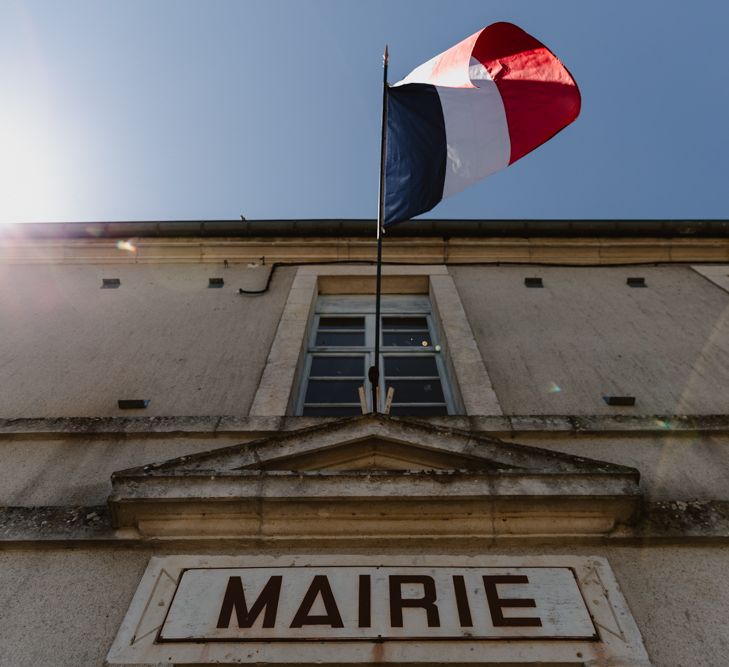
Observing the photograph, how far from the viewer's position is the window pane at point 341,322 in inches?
270

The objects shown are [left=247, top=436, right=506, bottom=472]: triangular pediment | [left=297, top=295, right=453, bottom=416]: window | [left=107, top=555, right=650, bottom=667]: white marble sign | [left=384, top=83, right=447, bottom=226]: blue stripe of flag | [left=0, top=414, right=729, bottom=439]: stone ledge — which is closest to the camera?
[left=107, top=555, right=650, bottom=667]: white marble sign

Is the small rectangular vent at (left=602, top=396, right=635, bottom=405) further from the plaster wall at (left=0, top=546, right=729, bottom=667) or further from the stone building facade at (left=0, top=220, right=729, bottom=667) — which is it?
the plaster wall at (left=0, top=546, right=729, bottom=667)

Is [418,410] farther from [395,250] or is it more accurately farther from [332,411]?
[395,250]

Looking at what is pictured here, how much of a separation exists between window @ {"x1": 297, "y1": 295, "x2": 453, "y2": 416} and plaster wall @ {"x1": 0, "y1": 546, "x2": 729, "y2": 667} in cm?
217

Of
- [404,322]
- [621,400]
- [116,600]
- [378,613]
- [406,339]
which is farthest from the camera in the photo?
[404,322]

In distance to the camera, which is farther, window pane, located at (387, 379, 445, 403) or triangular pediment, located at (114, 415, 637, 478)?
window pane, located at (387, 379, 445, 403)

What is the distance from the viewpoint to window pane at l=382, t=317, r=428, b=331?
6856mm

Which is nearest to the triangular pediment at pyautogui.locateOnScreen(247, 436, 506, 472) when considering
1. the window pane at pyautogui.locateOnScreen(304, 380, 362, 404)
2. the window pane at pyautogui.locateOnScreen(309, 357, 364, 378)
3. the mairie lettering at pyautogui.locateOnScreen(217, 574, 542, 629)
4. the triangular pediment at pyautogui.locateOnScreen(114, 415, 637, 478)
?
the triangular pediment at pyautogui.locateOnScreen(114, 415, 637, 478)

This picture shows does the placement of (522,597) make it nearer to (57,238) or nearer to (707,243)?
(707,243)

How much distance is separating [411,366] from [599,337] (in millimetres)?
1748

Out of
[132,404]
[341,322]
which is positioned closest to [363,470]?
[132,404]

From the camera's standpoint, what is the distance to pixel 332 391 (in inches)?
223

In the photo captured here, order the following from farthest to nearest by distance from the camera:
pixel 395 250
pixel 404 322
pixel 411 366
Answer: pixel 395 250 → pixel 404 322 → pixel 411 366

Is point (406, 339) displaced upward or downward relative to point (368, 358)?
upward
